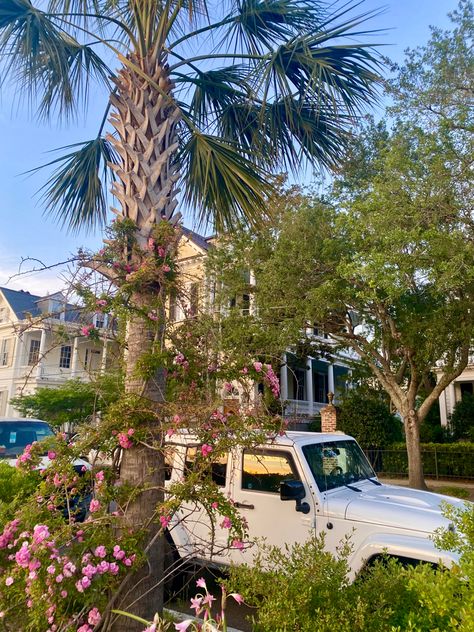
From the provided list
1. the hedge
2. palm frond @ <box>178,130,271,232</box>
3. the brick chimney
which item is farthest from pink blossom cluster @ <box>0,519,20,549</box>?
the hedge

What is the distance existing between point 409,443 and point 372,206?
7.12 m

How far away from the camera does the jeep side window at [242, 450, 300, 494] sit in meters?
4.75

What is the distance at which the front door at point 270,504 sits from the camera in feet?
Result: 14.9

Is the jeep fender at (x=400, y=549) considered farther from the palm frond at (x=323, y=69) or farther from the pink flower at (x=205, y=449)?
the palm frond at (x=323, y=69)

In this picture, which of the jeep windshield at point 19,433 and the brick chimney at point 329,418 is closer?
the jeep windshield at point 19,433

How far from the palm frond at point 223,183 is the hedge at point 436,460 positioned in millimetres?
14113

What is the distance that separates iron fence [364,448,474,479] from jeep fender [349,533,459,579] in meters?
13.3

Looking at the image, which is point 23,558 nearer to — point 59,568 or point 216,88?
point 59,568

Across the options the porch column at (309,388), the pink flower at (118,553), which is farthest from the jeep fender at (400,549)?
the porch column at (309,388)

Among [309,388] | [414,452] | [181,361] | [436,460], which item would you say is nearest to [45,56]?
[181,361]

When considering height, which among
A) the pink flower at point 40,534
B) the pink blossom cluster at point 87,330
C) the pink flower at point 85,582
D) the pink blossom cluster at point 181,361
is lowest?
the pink flower at point 85,582

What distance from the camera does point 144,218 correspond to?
394 centimetres

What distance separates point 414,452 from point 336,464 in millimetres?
8946

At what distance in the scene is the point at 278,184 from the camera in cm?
502
